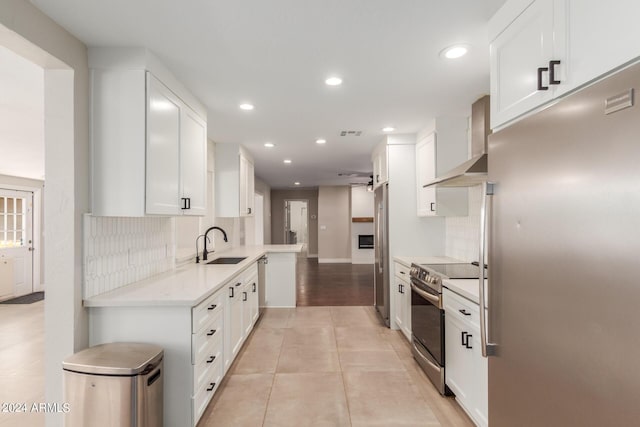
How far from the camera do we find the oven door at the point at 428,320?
259cm

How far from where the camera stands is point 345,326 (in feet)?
14.0

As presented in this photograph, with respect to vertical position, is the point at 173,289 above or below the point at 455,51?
below

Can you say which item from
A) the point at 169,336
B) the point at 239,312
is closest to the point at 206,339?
the point at 169,336

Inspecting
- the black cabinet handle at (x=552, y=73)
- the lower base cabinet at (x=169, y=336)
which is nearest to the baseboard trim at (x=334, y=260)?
the lower base cabinet at (x=169, y=336)

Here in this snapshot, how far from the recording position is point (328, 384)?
278 cm

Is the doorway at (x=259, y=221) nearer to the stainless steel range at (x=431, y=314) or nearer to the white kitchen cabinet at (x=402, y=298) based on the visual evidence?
the white kitchen cabinet at (x=402, y=298)

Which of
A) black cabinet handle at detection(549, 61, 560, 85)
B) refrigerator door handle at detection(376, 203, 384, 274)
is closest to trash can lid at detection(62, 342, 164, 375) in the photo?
black cabinet handle at detection(549, 61, 560, 85)

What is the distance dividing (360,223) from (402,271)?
247 inches

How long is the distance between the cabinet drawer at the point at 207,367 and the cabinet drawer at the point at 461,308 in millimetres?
1761

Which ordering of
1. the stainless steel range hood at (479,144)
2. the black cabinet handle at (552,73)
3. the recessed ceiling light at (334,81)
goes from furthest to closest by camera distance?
the recessed ceiling light at (334,81), the stainless steel range hood at (479,144), the black cabinet handle at (552,73)

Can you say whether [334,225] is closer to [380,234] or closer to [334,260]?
[334,260]

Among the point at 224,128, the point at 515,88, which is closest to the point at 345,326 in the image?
the point at 224,128

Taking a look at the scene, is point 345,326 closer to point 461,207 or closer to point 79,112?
point 461,207

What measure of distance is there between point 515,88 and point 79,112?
2352mm
